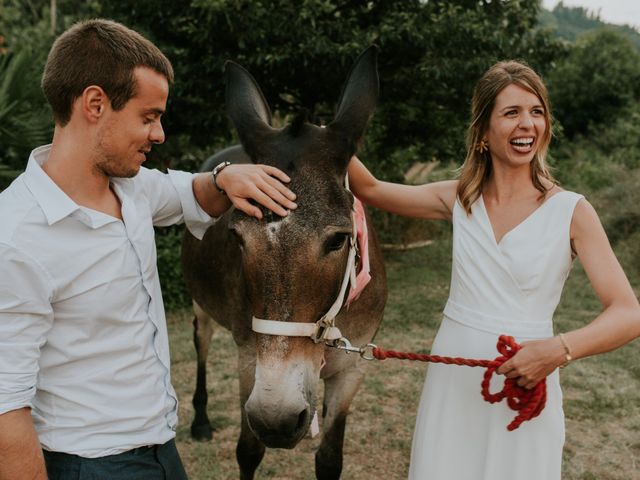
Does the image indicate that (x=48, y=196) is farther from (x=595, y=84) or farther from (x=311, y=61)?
(x=595, y=84)

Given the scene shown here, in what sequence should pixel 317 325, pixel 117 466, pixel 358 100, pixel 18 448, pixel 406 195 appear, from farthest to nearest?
1. pixel 406 195
2. pixel 358 100
3. pixel 317 325
4. pixel 117 466
5. pixel 18 448

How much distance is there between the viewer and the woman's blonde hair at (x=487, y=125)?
7.99 ft

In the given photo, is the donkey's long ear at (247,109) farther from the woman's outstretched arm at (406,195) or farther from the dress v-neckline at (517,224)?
the dress v-neckline at (517,224)

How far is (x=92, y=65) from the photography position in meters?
1.67

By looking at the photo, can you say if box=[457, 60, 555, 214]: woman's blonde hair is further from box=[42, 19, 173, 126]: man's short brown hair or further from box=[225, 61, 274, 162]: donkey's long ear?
box=[42, 19, 173, 126]: man's short brown hair

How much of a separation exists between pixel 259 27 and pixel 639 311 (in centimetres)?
596

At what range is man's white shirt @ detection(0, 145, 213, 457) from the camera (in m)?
1.51

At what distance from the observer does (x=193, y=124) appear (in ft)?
25.8

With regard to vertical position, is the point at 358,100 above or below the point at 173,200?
above

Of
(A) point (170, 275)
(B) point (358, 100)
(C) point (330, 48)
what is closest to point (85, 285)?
(B) point (358, 100)

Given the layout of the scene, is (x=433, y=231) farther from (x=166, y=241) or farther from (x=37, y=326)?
(x=37, y=326)

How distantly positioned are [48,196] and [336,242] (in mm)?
1001

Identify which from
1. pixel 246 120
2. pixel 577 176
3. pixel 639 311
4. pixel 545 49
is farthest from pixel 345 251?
pixel 577 176

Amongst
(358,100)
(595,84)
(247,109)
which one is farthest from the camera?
(595,84)
